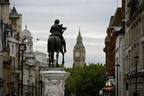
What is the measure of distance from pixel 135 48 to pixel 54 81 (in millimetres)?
50738

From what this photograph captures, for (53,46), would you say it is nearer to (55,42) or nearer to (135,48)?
(55,42)

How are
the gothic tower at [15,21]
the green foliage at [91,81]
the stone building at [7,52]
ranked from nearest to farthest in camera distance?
1. the stone building at [7,52]
2. the gothic tower at [15,21]
3. the green foliage at [91,81]

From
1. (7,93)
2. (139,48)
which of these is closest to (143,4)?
(139,48)

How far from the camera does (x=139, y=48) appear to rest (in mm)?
90062

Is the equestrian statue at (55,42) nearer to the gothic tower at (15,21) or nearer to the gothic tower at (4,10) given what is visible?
the gothic tower at (4,10)

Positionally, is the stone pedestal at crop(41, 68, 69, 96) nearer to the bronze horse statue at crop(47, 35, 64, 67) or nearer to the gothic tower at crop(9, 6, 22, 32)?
the bronze horse statue at crop(47, 35, 64, 67)

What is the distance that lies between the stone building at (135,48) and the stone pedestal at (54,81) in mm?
34397

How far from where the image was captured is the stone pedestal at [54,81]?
148 feet

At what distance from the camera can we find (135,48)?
9525 centimetres

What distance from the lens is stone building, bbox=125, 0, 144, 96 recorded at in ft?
284

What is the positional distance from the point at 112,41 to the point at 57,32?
10334 centimetres

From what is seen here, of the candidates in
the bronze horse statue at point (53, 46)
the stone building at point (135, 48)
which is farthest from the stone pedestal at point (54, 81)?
the stone building at point (135, 48)

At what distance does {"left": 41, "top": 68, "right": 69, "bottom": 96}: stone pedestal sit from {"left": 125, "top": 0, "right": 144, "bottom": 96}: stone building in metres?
34.4

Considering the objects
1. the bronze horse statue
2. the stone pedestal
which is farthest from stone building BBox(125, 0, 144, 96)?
the stone pedestal
